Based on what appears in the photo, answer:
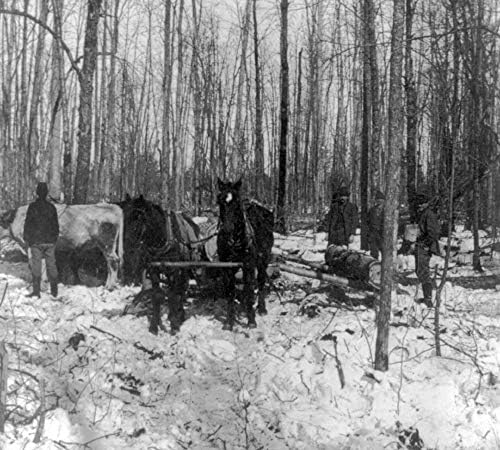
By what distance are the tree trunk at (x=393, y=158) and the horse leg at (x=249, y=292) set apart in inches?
91.2

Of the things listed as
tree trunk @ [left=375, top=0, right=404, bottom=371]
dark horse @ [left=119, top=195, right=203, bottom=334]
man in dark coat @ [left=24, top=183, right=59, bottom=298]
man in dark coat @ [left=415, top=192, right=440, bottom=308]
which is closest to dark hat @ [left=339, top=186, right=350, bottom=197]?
man in dark coat @ [left=415, top=192, right=440, bottom=308]

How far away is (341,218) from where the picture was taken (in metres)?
11.2

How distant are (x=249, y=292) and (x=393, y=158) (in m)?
3.18

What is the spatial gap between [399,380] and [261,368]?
1.68m

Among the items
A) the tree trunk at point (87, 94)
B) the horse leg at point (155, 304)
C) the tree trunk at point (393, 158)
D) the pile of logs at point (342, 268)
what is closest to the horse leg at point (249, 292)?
the pile of logs at point (342, 268)

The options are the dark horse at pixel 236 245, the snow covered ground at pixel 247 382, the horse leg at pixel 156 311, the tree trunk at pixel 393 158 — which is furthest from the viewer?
the dark horse at pixel 236 245

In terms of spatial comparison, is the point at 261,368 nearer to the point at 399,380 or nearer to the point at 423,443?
the point at 399,380

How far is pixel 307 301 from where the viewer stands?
8.38 meters

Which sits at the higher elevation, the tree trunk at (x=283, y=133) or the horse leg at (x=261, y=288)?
the tree trunk at (x=283, y=133)

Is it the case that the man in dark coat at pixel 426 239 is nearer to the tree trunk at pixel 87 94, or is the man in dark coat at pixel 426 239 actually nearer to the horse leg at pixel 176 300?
the horse leg at pixel 176 300

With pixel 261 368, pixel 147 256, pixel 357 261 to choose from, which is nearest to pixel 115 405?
pixel 261 368

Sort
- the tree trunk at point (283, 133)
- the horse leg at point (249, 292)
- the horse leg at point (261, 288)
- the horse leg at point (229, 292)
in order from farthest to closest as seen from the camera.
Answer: the tree trunk at point (283, 133), the horse leg at point (261, 288), the horse leg at point (249, 292), the horse leg at point (229, 292)

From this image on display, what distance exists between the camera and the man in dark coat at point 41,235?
841cm

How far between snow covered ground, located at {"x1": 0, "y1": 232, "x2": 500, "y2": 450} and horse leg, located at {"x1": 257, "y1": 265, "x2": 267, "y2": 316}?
1.76 feet
